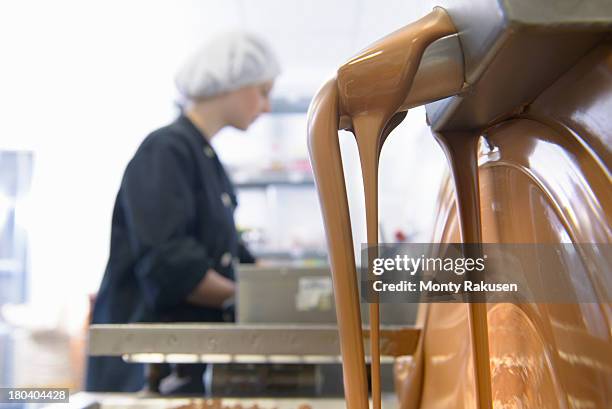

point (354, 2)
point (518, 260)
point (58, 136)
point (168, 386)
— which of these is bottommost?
point (168, 386)

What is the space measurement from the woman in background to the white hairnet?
0.10m

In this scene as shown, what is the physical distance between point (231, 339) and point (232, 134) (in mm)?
2293

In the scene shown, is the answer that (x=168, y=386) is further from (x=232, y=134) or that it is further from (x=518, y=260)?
(x=232, y=134)

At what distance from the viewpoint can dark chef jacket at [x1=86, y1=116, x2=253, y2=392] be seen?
82 cm

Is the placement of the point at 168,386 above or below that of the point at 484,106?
below

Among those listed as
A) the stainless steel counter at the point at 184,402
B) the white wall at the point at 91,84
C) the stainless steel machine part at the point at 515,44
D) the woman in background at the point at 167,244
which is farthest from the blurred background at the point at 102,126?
the stainless steel machine part at the point at 515,44

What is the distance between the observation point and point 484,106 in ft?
0.68

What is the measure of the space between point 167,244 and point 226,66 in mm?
437

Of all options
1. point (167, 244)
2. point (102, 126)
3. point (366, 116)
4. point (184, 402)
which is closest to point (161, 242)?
point (167, 244)

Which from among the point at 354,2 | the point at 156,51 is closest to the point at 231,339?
the point at 354,2

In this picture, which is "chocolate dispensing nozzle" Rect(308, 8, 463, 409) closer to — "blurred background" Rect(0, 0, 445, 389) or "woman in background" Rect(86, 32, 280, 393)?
"woman in background" Rect(86, 32, 280, 393)

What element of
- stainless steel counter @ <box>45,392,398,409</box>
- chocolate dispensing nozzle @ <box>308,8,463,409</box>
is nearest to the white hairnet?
stainless steel counter @ <box>45,392,398,409</box>

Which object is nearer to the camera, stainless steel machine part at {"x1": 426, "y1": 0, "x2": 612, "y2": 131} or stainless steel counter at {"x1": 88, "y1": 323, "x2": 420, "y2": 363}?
stainless steel machine part at {"x1": 426, "y1": 0, "x2": 612, "y2": 131}

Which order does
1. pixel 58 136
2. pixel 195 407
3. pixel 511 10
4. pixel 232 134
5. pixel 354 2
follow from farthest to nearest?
pixel 232 134 → pixel 58 136 → pixel 354 2 → pixel 195 407 → pixel 511 10
